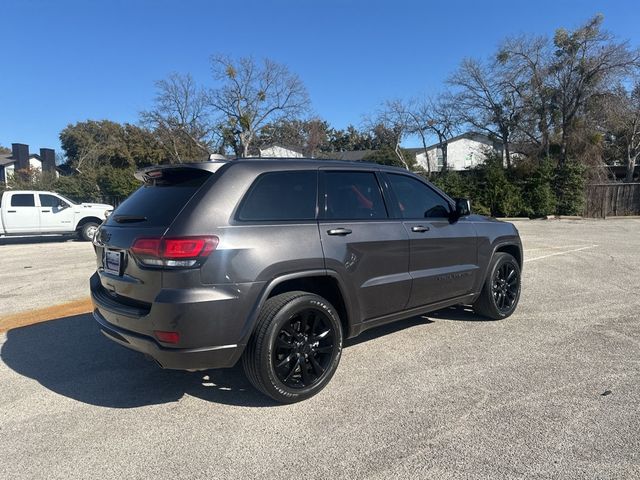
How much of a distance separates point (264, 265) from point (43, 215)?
→ 15.8 meters

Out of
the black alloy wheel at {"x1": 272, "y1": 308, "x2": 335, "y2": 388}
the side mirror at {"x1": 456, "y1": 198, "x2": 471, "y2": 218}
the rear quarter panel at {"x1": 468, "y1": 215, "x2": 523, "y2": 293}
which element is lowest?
the black alloy wheel at {"x1": 272, "y1": 308, "x2": 335, "y2": 388}

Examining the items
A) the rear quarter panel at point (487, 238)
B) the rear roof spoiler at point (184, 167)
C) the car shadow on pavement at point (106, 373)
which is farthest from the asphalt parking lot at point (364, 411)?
the rear roof spoiler at point (184, 167)

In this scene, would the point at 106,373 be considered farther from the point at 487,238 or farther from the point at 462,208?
the point at 487,238

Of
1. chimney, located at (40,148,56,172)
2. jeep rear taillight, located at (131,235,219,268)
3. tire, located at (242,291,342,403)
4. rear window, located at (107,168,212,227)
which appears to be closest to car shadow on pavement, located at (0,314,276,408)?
tire, located at (242,291,342,403)

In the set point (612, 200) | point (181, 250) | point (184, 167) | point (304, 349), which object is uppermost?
point (184, 167)

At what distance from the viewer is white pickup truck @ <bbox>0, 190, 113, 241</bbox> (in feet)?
50.9

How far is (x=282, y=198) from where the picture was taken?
3562mm

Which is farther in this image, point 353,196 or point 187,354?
point 353,196

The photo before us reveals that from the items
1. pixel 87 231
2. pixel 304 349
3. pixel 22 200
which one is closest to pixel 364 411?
pixel 304 349

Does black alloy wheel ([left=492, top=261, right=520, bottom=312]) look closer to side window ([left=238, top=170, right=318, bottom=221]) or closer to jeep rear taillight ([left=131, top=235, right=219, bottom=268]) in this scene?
side window ([left=238, top=170, right=318, bottom=221])

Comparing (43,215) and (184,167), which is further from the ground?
(184,167)

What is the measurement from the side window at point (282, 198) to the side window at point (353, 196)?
0.18 metres

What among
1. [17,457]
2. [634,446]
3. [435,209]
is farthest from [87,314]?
[634,446]

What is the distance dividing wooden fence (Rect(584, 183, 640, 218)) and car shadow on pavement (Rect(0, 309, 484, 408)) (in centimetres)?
2480
